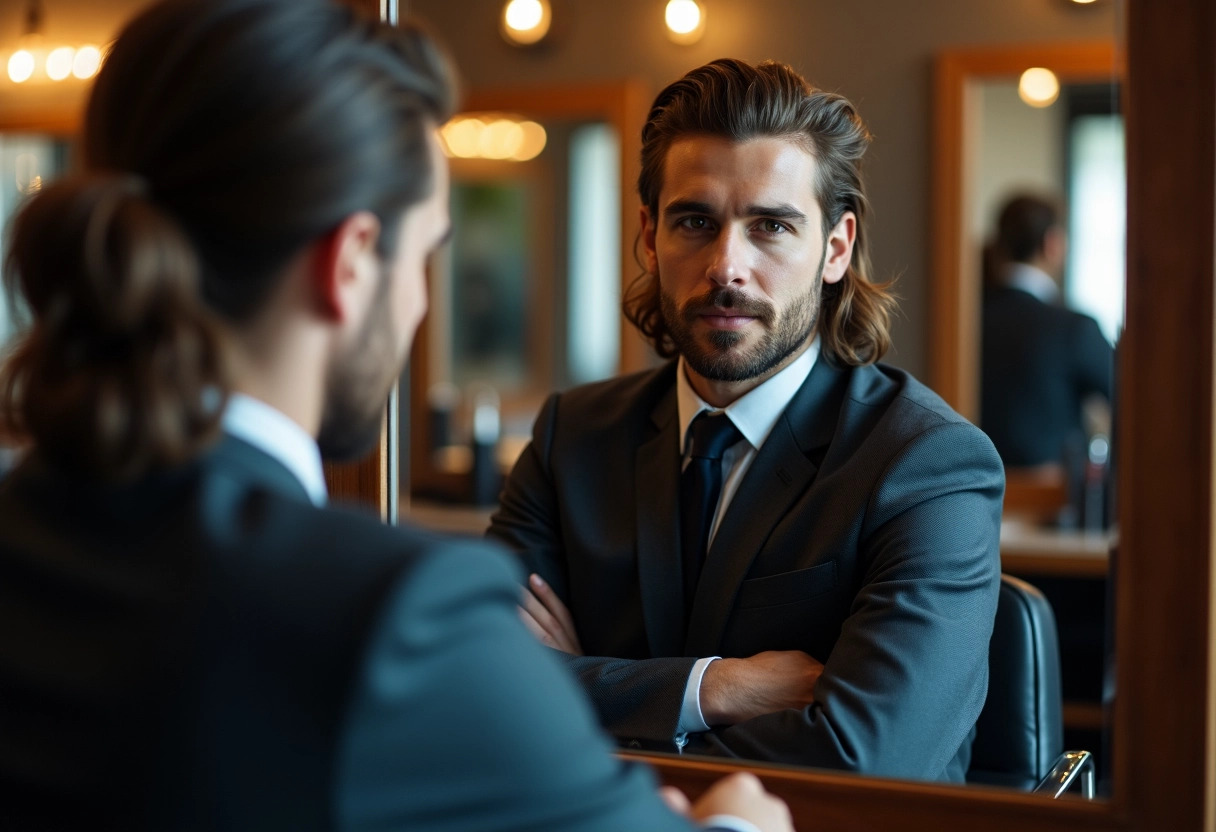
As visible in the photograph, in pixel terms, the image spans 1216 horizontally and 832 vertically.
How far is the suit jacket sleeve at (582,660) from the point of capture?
142cm

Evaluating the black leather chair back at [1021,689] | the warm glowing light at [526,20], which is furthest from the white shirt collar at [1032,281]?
the black leather chair back at [1021,689]

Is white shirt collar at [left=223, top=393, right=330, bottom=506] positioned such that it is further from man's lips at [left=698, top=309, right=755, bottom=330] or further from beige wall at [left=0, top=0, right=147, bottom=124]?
beige wall at [left=0, top=0, right=147, bottom=124]

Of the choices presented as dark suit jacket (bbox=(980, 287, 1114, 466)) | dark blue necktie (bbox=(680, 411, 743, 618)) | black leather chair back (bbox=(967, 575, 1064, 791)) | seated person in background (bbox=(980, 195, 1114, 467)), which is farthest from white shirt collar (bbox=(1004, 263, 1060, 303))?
dark blue necktie (bbox=(680, 411, 743, 618))

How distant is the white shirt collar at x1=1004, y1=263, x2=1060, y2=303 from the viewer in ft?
12.7

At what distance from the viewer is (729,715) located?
1.41m

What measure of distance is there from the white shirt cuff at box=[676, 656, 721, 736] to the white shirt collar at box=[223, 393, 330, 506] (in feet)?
2.25

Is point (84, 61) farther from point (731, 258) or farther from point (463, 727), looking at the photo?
point (463, 727)

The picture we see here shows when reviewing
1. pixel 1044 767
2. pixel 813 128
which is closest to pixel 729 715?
pixel 1044 767

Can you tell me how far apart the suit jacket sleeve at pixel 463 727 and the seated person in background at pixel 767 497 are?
585 millimetres

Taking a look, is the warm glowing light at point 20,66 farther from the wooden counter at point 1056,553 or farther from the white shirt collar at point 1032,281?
the white shirt collar at point 1032,281

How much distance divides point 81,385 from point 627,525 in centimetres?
96

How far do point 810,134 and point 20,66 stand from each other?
2.93 metres

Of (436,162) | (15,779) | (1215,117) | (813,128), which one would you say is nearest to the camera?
(15,779)

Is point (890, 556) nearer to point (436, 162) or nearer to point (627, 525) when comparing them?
point (627, 525)
